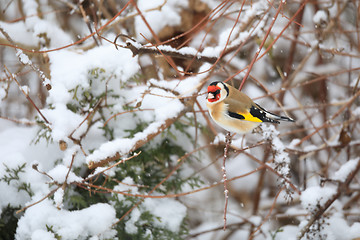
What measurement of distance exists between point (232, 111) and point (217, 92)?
0.20ft

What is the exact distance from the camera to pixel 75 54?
196 centimetres

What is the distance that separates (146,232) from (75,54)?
38.6 inches

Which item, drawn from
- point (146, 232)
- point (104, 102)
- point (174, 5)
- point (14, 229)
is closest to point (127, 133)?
point (104, 102)

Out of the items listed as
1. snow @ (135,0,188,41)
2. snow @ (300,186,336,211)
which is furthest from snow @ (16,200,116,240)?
snow @ (135,0,188,41)

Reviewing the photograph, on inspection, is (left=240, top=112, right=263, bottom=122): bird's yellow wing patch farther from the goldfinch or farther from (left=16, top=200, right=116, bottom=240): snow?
(left=16, top=200, right=116, bottom=240): snow

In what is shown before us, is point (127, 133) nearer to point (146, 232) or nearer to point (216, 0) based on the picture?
point (146, 232)

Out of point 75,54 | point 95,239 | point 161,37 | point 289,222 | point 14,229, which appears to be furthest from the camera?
point 289,222

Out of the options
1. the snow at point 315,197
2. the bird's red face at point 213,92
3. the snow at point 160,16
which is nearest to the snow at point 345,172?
the snow at point 315,197

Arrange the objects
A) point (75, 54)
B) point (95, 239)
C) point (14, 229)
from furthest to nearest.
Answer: point (75, 54), point (14, 229), point (95, 239)

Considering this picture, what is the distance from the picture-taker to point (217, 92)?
89 centimetres

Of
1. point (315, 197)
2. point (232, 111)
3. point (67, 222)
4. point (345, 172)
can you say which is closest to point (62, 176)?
point (67, 222)

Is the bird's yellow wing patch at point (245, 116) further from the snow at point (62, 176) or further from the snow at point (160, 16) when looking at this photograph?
the snow at point (160, 16)

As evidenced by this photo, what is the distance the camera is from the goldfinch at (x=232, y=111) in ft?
2.91

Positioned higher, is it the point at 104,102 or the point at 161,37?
the point at 161,37
